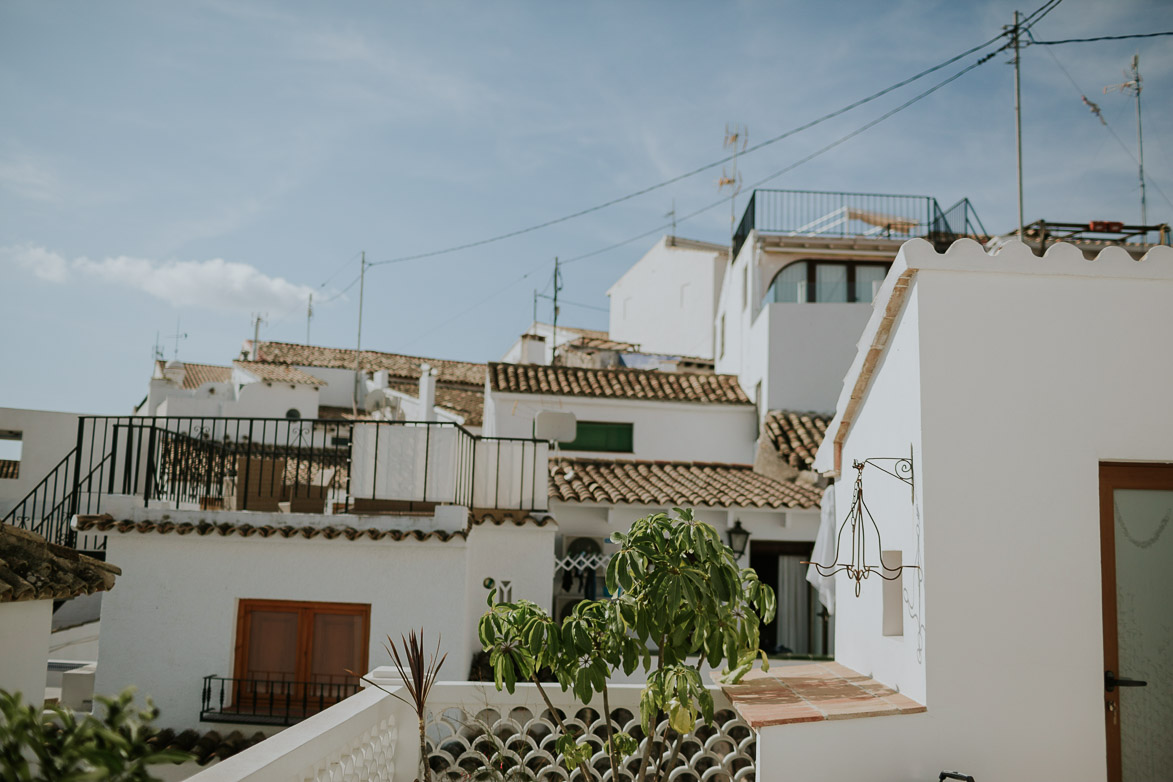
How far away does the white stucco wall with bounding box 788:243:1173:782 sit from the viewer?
4.56m

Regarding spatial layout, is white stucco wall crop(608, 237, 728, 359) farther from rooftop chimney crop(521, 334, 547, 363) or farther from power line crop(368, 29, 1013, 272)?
power line crop(368, 29, 1013, 272)

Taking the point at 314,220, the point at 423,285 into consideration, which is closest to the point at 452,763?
the point at 314,220

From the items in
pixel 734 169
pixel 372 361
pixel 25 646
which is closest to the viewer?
pixel 25 646

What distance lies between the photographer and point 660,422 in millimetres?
17609

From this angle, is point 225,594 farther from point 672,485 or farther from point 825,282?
point 825,282

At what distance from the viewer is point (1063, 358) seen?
4746mm

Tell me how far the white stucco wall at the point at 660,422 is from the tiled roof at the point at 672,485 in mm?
1706

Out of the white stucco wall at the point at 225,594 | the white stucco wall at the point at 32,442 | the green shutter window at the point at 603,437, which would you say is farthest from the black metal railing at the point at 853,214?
the white stucco wall at the point at 32,442

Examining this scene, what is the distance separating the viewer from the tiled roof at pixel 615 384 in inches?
685

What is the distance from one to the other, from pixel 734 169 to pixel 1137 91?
935 centimetres

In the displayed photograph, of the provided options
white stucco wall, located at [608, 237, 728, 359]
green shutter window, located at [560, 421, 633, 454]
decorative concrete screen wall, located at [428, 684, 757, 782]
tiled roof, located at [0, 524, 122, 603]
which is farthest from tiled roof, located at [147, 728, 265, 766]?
white stucco wall, located at [608, 237, 728, 359]

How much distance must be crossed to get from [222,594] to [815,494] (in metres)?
9.12

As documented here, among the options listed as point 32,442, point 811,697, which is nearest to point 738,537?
point 811,697

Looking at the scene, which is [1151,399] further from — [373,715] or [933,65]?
[933,65]
